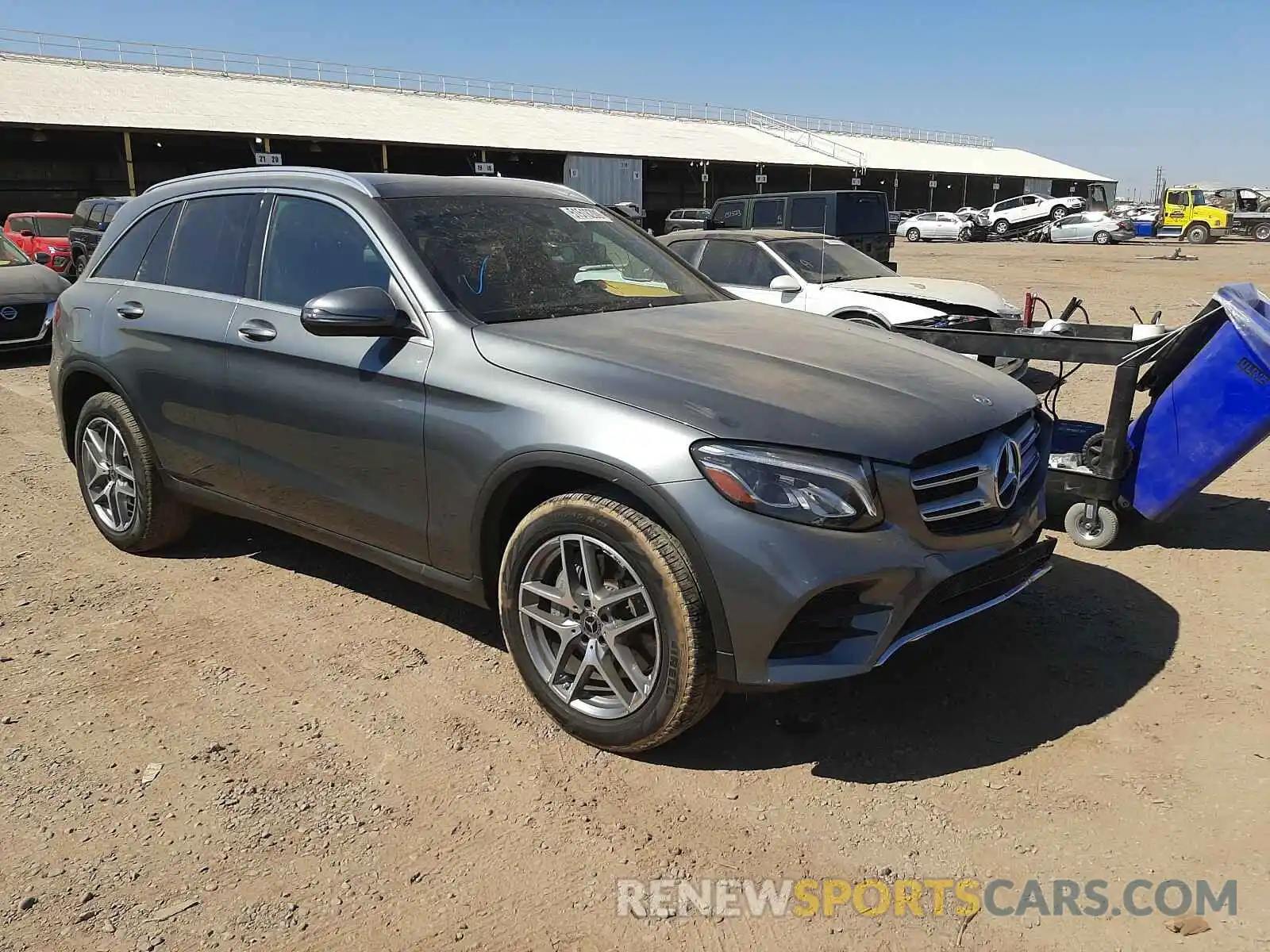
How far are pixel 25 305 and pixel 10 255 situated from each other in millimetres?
1504

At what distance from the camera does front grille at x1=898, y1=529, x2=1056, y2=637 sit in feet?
9.50

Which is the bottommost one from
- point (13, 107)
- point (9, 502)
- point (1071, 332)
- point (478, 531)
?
point (9, 502)

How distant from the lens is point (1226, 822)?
2.82m

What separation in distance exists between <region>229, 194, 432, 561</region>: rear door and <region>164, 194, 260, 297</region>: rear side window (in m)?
0.15

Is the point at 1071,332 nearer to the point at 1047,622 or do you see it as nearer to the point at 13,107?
the point at 1047,622

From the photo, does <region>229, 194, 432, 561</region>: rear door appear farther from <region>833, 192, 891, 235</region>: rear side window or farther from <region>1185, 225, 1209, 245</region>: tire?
<region>1185, 225, 1209, 245</region>: tire

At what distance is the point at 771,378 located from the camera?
10.4 feet

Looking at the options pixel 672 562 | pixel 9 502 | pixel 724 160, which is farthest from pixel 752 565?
pixel 724 160

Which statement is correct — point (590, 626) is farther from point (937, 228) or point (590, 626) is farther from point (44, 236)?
point (937, 228)

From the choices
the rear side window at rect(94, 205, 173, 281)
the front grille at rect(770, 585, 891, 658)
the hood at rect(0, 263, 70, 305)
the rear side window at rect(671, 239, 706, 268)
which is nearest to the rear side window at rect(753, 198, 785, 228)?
the rear side window at rect(671, 239, 706, 268)

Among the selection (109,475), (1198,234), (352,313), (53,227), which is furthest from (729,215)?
(1198,234)

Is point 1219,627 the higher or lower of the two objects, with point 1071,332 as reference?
lower

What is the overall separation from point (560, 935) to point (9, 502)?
520 centimetres

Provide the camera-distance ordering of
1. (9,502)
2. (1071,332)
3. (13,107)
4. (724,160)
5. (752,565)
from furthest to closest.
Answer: (724,160), (13,107), (9,502), (1071,332), (752,565)
